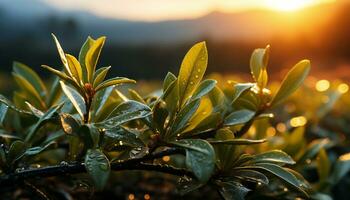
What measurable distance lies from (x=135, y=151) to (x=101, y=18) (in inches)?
2186

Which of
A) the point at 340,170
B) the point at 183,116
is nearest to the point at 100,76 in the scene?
the point at 183,116

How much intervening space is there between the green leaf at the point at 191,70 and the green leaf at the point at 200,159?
106 millimetres

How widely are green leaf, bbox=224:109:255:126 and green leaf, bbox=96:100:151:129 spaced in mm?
189

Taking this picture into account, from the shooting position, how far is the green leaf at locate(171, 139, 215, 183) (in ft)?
1.97

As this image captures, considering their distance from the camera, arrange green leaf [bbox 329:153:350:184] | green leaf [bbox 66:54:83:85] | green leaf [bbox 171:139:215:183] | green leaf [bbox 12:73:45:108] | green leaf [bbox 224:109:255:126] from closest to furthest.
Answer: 1. green leaf [bbox 171:139:215:183]
2. green leaf [bbox 66:54:83:85]
3. green leaf [bbox 224:109:255:126]
4. green leaf [bbox 12:73:45:108]
5. green leaf [bbox 329:153:350:184]

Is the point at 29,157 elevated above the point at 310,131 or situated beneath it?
elevated above

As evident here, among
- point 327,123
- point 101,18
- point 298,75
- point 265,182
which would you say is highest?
point 298,75

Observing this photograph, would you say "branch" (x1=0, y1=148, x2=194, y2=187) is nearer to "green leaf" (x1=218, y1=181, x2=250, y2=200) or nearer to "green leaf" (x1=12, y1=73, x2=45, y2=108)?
"green leaf" (x1=218, y1=181, x2=250, y2=200)

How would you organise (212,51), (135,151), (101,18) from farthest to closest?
1. (101,18)
2. (212,51)
3. (135,151)

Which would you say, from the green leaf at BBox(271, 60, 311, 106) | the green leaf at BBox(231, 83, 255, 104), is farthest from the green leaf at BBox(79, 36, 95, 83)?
the green leaf at BBox(271, 60, 311, 106)

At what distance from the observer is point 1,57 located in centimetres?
1895

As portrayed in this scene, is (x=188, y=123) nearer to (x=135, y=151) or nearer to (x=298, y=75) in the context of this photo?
(x=135, y=151)

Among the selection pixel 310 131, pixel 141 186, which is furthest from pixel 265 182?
pixel 310 131

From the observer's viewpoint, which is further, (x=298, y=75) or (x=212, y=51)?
(x=212, y=51)
